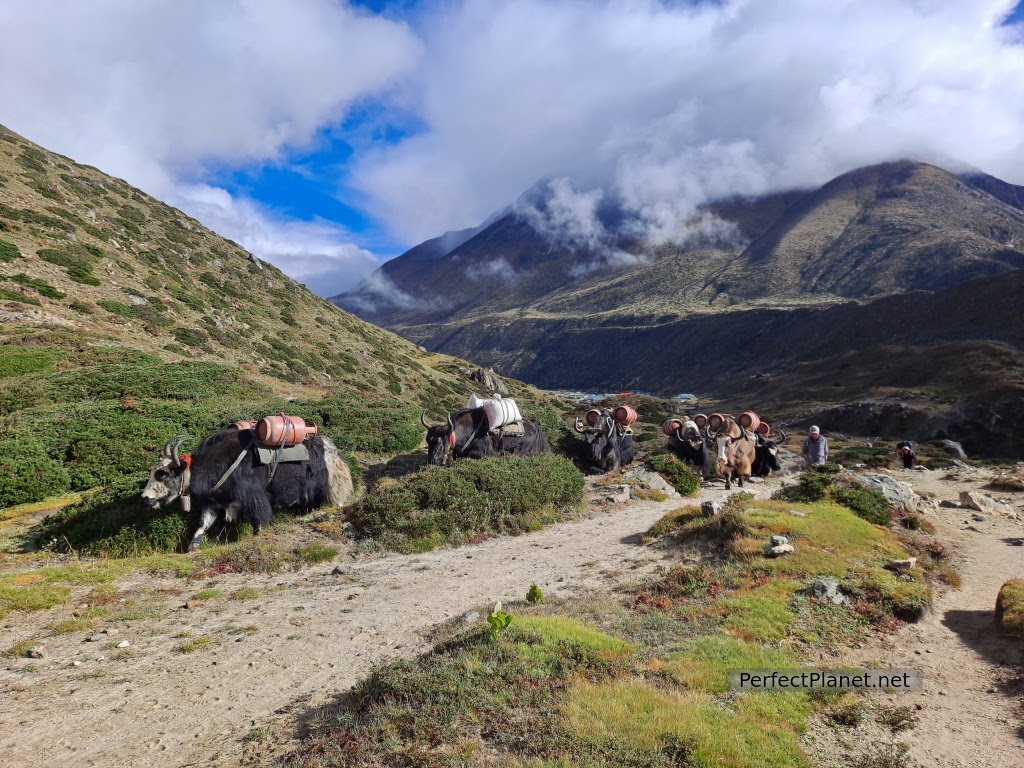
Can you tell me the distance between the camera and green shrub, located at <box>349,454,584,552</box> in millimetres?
10578

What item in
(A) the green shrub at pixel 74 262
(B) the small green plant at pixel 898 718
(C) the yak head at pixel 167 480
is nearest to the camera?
(B) the small green plant at pixel 898 718

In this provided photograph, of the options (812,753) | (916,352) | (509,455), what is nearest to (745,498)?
(509,455)

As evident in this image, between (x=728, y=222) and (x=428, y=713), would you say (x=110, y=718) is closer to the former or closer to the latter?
(x=428, y=713)

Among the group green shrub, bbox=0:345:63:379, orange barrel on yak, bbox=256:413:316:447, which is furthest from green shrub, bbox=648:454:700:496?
green shrub, bbox=0:345:63:379

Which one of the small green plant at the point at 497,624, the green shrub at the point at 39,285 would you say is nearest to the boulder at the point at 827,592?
the small green plant at the point at 497,624

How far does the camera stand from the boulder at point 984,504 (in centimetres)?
1334

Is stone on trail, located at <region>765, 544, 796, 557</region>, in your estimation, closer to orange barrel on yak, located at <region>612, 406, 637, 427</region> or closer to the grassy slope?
the grassy slope

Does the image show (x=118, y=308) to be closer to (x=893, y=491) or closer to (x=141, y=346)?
(x=141, y=346)

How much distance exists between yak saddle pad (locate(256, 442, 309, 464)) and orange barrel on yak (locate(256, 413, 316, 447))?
0.41 ft

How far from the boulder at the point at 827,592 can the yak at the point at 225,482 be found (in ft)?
29.7

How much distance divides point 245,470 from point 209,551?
1.48 m

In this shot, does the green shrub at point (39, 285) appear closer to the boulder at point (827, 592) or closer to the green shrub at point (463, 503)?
the green shrub at point (463, 503)

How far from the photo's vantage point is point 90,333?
23125 mm

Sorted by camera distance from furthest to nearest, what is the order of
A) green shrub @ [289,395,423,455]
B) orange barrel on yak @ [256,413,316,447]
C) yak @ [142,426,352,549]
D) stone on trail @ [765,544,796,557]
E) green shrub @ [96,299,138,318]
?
green shrub @ [96,299,138,318], green shrub @ [289,395,423,455], orange barrel on yak @ [256,413,316,447], yak @ [142,426,352,549], stone on trail @ [765,544,796,557]
